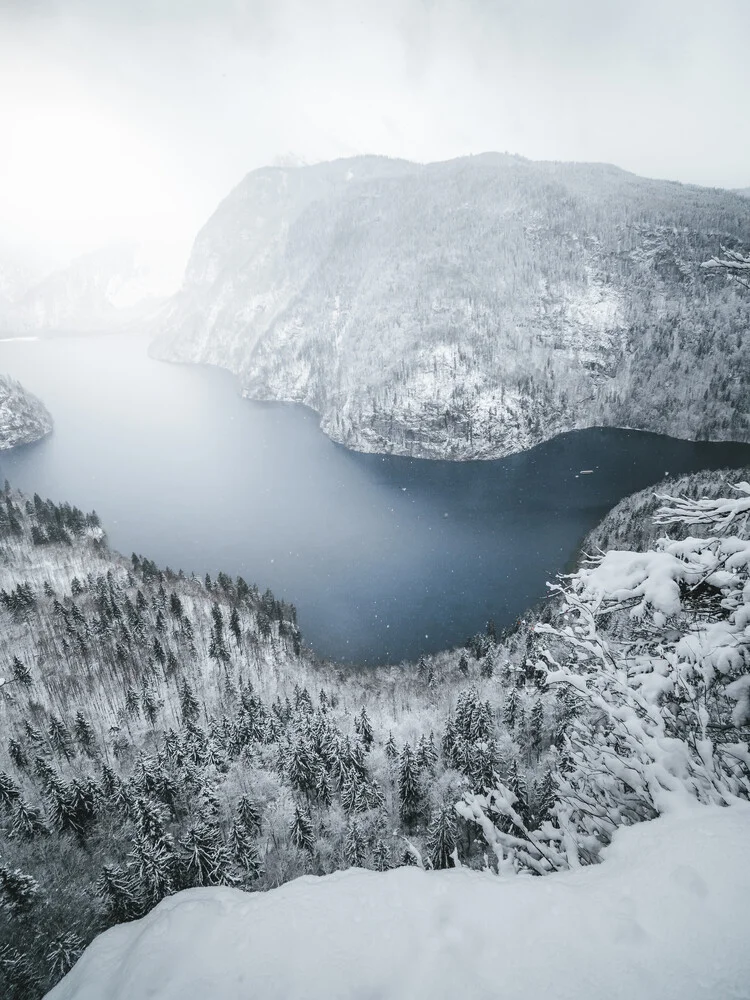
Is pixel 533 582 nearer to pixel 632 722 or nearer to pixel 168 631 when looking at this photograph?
pixel 168 631

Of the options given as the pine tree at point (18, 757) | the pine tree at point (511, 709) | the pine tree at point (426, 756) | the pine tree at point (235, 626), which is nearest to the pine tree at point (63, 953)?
the pine tree at point (18, 757)

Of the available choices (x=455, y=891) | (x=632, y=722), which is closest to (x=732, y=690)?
(x=632, y=722)

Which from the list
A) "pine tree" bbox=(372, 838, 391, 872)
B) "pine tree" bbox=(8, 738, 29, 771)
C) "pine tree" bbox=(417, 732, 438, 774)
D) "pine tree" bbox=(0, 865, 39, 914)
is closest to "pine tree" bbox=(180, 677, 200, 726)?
"pine tree" bbox=(8, 738, 29, 771)

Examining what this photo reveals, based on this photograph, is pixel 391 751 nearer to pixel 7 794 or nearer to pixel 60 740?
pixel 7 794

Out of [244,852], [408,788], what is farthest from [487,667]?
[244,852]

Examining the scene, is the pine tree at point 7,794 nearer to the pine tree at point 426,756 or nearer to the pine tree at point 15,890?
the pine tree at point 15,890

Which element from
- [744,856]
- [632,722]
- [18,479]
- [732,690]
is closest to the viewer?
[744,856]

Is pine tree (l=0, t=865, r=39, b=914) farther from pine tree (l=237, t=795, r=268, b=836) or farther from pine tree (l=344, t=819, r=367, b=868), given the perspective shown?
pine tree (l=344, t=819, r=367, b=868)
